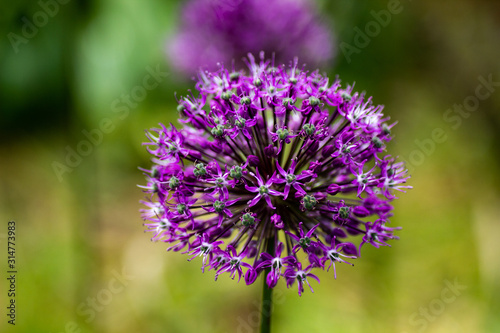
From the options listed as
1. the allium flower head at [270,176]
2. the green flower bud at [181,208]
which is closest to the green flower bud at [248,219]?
the allium flower head at [270,176]

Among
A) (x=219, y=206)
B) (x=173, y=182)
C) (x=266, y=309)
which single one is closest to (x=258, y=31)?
(x=173, y=182)

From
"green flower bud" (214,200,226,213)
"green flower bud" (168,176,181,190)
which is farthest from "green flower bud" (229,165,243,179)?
"green flower bud" (168,176,181,190)

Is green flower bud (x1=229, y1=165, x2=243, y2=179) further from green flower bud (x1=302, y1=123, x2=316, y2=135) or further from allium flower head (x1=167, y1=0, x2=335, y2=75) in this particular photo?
allium flower head (x1=167, y1=0, x2=335, y2=75)

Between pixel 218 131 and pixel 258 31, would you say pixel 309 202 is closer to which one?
pixel 218 131

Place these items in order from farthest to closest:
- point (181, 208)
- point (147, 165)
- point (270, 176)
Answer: point (147, 165), point (270, 176), point (181, 208)

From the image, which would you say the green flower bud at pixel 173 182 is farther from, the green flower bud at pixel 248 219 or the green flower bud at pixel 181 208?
the green flower bud at pixel 248 219
